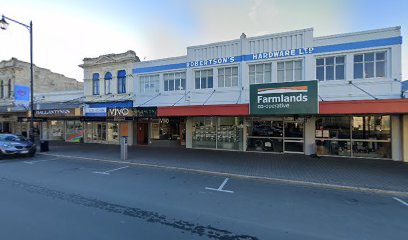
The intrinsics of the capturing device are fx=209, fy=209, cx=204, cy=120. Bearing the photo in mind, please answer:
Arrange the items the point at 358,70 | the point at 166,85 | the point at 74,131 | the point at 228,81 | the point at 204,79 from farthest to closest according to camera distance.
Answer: the point at 74,131, the point at 166,85, the point at 204,79, the point at 228,81, the point at 358,70

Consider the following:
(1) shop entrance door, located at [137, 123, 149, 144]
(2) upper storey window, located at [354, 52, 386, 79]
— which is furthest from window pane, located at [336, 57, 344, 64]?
(1) shop entrance door, located at [137, 123, 149, 144]

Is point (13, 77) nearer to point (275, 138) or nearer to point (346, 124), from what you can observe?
point (275, 138)

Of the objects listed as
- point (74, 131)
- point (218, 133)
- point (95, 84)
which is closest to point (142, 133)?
point (95, 84)

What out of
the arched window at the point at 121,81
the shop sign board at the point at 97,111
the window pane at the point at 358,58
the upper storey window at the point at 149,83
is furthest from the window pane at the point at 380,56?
the arched window at the point at 121,81

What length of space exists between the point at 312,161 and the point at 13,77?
3082cm

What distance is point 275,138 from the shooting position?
1436cm

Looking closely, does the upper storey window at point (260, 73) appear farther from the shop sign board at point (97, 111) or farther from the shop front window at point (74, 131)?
the shop front window at point (74, 131)

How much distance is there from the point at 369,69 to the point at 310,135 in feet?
16.2

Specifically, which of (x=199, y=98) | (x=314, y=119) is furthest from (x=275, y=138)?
(x=199, y=98)

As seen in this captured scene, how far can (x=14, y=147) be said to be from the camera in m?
12.7

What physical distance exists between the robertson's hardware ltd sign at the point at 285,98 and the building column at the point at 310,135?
439cm

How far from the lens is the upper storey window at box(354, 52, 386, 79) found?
11859 millimetres

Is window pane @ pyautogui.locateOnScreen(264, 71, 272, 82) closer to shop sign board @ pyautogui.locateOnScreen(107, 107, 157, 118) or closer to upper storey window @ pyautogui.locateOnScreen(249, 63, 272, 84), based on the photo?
upper storey window @ pyautogui.locateOnScreen(249, 63, 272, 84)

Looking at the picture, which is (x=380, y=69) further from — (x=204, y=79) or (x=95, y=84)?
(x=95, y=84)
